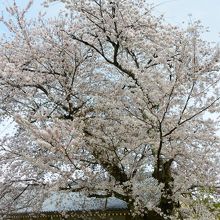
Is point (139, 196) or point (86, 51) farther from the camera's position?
point (86, 51)

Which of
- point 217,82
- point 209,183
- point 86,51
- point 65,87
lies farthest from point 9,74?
point 209,183

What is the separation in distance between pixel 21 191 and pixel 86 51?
327 cm

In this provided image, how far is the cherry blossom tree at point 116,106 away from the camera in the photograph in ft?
24.4

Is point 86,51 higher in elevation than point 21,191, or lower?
higher

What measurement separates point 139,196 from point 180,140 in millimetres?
1235

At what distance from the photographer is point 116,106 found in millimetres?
7988

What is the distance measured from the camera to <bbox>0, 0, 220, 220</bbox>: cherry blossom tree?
745cm

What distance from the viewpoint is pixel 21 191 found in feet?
30.7

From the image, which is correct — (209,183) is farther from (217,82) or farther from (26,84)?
(26,84)

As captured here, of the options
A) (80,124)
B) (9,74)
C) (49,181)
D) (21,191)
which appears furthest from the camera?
(21,191)

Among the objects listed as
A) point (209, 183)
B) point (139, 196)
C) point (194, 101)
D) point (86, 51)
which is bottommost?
point (139, 196)

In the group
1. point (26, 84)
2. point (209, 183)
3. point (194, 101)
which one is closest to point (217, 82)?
point (194, 101)

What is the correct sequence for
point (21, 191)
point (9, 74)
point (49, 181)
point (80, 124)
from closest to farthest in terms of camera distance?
point (80, 124)
point (9, 74)
point (49, 181)
point (21, 191)

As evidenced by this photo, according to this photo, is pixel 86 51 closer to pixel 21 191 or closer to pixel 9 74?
pixel 9 74
